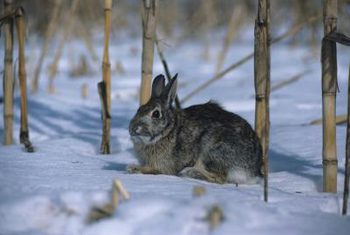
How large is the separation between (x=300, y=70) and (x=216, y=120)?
5.25m

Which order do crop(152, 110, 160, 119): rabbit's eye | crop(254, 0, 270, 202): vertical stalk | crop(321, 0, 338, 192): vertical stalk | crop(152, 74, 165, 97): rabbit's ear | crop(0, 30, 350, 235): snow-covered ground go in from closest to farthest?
crop(0, 30, 350, 235): snow-covered ground → crop(321, 0, 338, 192): vertical stalk → crop(254, 0, 270, 202): vertical stalk → crop(152, 110, 160, 119): rabbit's eye → crop(152, 74, 165, 97): rabbit's ear

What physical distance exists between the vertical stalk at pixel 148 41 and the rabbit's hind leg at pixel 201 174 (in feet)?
2.16

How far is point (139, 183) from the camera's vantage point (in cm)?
306

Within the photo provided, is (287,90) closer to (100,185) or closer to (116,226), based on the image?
(100,185)

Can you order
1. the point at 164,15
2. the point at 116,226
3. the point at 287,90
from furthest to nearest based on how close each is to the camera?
the point at 164,15, the point at 287,90, the point at 116,226

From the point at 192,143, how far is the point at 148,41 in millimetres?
711

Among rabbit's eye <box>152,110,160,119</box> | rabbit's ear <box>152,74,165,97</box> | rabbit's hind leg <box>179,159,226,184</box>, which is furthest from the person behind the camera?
rabbit's ear <box>152,74,165,97</box>

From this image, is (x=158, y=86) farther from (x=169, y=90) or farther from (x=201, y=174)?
(x=201, y=174)

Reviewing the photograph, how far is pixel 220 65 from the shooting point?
8391mm

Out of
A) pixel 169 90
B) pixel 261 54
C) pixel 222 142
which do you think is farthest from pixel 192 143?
pixel 261 54

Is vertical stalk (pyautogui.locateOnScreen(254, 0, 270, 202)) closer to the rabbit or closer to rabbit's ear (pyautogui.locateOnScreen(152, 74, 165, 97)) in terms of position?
the rabbit

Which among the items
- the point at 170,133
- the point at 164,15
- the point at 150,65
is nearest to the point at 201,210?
the point at 170,133

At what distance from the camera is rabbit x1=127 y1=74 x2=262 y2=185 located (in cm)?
355

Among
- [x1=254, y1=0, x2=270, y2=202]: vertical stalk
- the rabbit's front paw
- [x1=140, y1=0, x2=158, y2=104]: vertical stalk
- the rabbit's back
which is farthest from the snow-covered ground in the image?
[x1=140, y1=0, x2=158, y2=104]: vertical stalk
